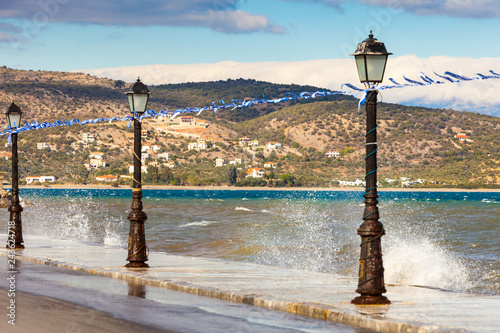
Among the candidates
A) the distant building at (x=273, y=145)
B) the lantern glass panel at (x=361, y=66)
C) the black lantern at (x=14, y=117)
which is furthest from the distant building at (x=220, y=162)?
the lantern glass panel at (x=361, y=66)

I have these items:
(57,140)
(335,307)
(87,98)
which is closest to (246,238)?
(335,307)

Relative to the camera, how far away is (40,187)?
15500 centimetres

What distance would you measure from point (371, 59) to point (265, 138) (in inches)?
5907

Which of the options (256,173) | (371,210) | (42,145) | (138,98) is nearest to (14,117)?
(138,98)

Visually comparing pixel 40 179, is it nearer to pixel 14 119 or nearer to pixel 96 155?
pixel 96 155

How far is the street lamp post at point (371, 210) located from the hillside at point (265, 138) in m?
116

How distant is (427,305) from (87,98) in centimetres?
16125

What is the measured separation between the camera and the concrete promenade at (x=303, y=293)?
9.98m

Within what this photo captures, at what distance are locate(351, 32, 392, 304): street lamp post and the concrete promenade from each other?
13.7 inches

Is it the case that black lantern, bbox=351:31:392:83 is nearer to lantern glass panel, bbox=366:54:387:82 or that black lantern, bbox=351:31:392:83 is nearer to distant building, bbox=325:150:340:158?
lantern glass panel, bbox=366:54:387:82

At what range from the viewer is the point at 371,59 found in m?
11.5

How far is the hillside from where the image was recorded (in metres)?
137

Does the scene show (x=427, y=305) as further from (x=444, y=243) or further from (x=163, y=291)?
(x=444, y=243)

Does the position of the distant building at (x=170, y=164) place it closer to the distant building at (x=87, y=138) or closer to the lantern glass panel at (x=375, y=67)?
the distant building at (x=87, y=138)
